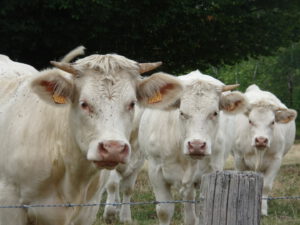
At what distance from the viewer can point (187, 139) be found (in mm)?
8312

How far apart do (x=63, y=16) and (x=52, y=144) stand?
474 inches

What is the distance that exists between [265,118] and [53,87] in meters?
6.73

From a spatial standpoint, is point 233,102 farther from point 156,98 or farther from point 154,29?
point 154,29

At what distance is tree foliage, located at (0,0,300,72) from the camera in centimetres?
1673

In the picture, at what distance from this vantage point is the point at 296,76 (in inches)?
1807

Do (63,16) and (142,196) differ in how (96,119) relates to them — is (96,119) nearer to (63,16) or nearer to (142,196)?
(142,196)

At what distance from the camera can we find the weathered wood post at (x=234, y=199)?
416 cm

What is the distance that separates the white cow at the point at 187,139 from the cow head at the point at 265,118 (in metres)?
2.22

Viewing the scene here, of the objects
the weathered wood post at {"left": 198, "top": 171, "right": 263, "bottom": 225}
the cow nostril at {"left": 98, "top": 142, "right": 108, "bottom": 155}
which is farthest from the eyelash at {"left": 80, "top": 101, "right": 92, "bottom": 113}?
the weathered wood post at {"left": 198, "top": 171, "right": 263, "bottom": 225}

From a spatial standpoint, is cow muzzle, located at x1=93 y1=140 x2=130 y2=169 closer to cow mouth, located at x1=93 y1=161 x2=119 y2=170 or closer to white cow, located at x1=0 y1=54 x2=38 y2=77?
cow mouth, located at x1=93 y1=161 x2=119 y2=170

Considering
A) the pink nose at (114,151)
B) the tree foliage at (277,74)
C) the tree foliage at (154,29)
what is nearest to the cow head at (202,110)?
the pink nose at (114,151)

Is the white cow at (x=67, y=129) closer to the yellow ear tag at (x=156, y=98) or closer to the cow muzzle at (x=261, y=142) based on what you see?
the yellow ear tag at (x=156, y=98)

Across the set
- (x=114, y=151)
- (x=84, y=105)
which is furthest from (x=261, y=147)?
(x=114, y=151)

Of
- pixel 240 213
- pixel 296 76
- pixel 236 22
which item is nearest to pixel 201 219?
pixel 240 213
